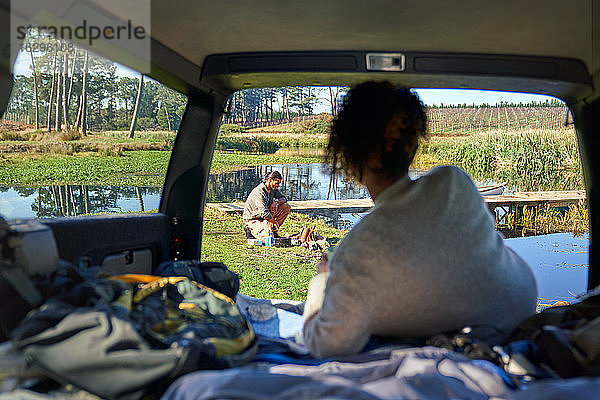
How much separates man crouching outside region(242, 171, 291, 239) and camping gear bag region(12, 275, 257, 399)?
661cm

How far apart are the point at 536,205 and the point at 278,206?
185 inches

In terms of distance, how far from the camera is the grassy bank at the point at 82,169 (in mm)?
7121

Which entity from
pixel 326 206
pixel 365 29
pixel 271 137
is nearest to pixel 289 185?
pixel 326 206

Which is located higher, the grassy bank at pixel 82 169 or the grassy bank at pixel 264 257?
the grassy bank at pixel 82 169

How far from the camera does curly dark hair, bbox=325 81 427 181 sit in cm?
162

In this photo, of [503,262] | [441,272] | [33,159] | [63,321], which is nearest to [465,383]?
[441,272]

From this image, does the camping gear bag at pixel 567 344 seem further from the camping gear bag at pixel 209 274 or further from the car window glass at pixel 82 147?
the car window glass at pixel 82 147

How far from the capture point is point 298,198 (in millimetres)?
10672

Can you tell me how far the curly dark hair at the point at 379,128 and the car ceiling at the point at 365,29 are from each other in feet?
1.50

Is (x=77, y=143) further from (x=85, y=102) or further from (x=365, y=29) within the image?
(x=365, y=29)

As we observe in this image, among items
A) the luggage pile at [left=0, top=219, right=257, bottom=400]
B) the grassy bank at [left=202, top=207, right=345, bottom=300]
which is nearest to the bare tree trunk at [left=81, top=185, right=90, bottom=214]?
the grassy bank at [left=202, top=207, right=345, bottom=300]

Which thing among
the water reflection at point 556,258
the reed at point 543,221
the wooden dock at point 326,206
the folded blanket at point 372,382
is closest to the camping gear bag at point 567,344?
the folded blanket at point 372,382

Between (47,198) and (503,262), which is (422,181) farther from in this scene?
(47,198)

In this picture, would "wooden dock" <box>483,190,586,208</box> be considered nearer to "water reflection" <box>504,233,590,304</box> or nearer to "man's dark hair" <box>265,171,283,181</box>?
"water reflection" <box>504,233,590,304</box>
